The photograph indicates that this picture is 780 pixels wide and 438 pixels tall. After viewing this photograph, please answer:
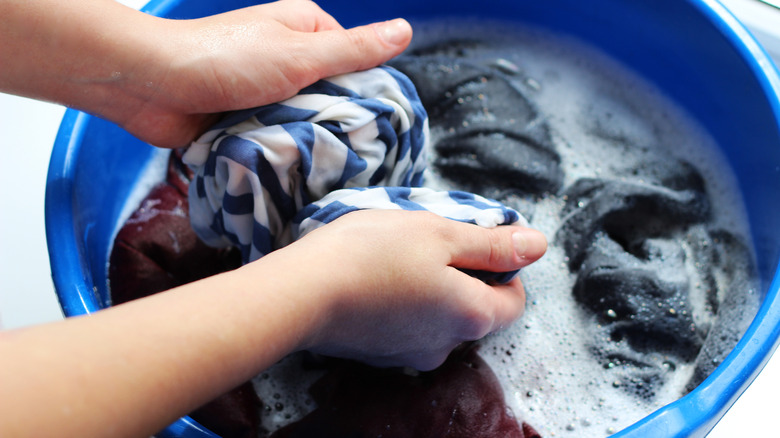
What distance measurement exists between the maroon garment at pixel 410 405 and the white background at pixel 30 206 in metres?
0.27

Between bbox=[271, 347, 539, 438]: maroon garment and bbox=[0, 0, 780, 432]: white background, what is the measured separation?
0.27 m

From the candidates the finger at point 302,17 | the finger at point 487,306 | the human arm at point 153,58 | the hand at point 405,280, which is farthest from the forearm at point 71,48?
the finger at point 487,306

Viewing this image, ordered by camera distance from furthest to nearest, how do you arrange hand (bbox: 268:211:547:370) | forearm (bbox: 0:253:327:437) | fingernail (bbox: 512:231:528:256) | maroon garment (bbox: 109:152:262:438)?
1. maroon garment (bbox: 109:152:262:438)
2. fingernail (bbox: 512:231:528:256)
3. hand (bbox: 268:211:547:370)
4. forearm (bbox: 0:253:327:437)

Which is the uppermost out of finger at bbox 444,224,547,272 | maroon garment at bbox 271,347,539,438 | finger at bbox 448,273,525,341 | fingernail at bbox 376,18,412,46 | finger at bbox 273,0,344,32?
fingernail at bbox 376,18,412,46

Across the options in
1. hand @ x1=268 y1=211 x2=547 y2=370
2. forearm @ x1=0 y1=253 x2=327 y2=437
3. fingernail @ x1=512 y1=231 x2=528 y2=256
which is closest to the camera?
forearm @ x1=0 y1=253 x2=327 y2=437

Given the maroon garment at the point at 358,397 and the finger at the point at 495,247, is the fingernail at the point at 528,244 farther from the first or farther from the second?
the maroon garment at the point at 358,397

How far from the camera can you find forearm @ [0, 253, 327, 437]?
29 cm

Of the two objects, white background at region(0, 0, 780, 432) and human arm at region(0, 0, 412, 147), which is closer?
human arm at region(0, 0, 412, 147)

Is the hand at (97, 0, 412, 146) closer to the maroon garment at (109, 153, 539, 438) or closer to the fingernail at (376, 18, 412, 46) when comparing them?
the fingernail at (376, 18, 412, 46)

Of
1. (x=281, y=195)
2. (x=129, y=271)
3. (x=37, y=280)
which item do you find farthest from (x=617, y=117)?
(x=37, y=280)

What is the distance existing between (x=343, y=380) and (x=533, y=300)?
0.24 m

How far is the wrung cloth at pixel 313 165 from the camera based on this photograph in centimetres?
50

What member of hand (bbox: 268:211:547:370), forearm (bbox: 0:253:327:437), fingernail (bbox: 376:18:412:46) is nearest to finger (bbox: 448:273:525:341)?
hand (bbox: 268:211:547:370)

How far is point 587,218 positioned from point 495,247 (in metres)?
0.24
